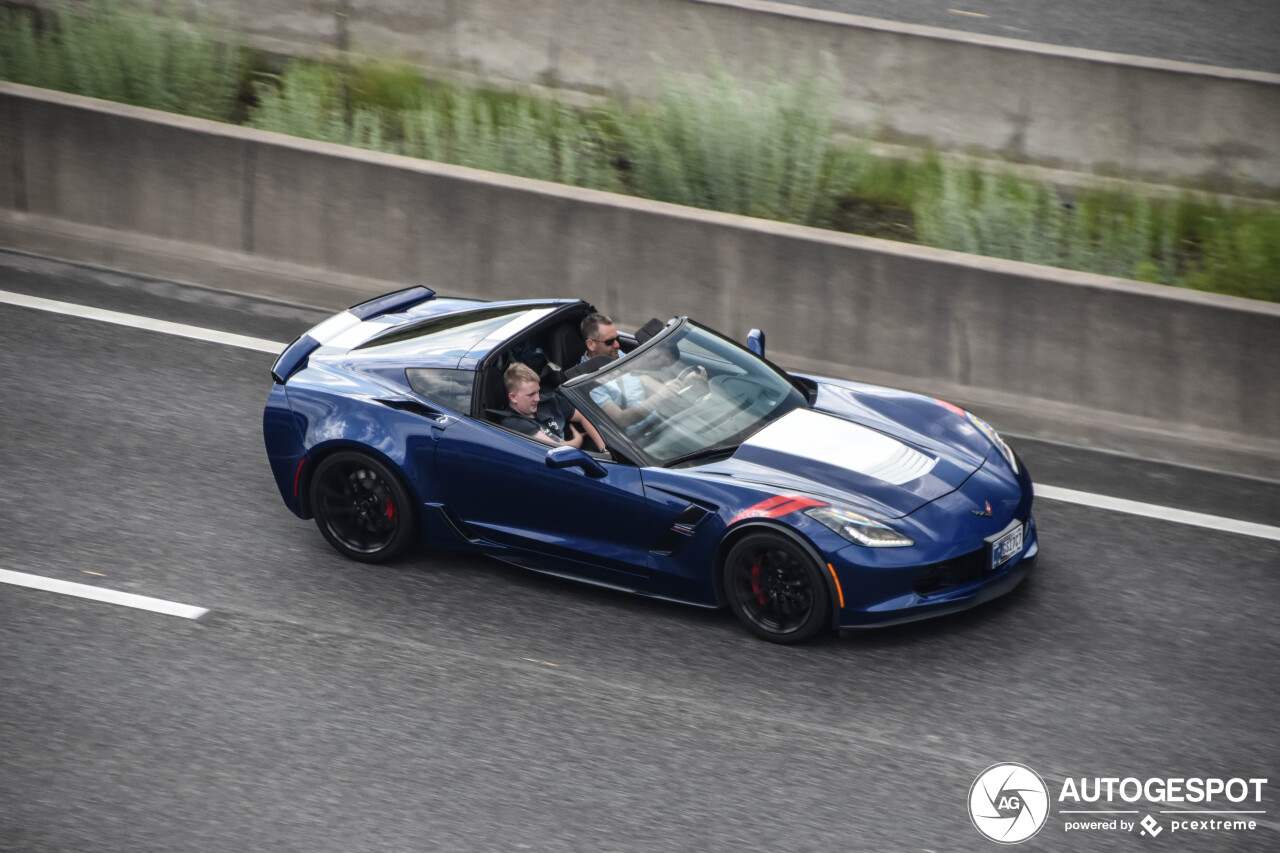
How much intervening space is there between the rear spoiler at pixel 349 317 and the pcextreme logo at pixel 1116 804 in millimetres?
4103

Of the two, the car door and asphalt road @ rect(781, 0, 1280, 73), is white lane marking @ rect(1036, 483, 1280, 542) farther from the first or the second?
asphalt road @ rect(781, 0, 1280, 73)

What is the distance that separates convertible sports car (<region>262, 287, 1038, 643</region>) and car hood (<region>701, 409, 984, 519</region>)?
0.01m

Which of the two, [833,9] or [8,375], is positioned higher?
[833,9]

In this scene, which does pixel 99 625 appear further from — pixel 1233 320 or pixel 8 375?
pixel 1233 320

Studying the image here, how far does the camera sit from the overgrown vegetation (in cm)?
998

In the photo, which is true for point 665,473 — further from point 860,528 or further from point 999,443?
point 999,443

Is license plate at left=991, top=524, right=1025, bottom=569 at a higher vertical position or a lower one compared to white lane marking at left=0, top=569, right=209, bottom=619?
higher

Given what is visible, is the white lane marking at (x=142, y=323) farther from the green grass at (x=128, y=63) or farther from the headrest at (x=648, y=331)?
the headrest at (x=648, y=331)

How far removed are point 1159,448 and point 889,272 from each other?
6.39ft

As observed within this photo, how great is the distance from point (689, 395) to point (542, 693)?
5.65 ft

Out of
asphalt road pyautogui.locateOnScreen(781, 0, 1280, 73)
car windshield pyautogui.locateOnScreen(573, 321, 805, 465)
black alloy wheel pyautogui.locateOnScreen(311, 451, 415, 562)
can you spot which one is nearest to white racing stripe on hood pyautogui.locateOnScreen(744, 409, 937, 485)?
car windshield pyautogui.locateOnScreen(573, 321, 805, 465)

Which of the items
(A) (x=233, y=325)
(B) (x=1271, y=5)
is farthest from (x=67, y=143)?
(B) (x=1271, y=5)

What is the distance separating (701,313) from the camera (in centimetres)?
932

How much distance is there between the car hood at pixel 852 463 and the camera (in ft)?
21.0
